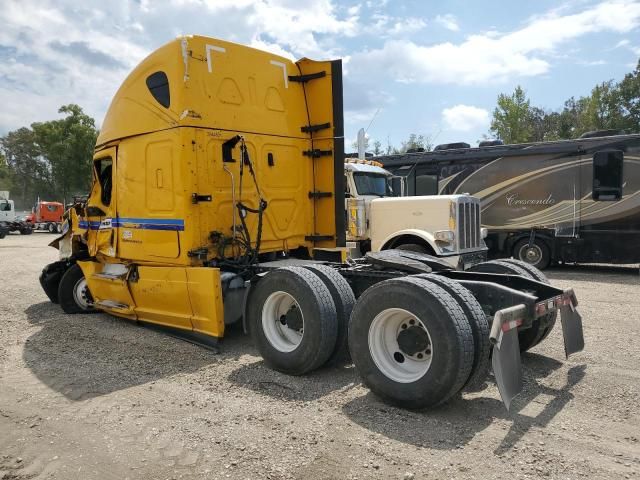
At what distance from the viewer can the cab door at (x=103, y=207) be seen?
276 inches

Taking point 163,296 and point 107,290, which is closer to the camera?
point 163,296

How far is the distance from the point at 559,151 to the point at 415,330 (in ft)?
35.6

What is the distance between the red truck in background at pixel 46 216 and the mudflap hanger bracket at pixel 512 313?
38.8 meters

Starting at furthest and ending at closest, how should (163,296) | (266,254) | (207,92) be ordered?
1. (266,254)
2. (163,296)
3. (207,92)

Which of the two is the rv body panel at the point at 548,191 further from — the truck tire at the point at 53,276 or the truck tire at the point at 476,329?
the truck tire at the point at 476,329

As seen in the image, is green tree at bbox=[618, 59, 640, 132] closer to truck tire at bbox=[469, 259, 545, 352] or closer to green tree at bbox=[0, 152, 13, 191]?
truck tire at bbox=[469, 259, 545, 352]

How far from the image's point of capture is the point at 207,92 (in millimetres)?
6059

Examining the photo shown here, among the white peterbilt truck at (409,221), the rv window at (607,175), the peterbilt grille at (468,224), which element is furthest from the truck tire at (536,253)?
the peterbilt grille at (468,224)

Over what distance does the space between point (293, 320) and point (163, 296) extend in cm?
207

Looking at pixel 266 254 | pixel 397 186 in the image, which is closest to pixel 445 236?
pixel 397 186

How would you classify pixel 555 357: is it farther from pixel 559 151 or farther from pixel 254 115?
pixel 559 151

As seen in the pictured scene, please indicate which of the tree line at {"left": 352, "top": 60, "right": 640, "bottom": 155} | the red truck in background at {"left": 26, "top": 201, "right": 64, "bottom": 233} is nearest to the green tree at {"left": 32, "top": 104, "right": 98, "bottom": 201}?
the red truck in background at {"left": 26, "top": 201, "right": 64, "bottom": 233}

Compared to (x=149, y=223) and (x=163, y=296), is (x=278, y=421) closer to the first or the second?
(x=163, y=296)

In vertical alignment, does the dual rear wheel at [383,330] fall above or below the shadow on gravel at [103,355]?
above
